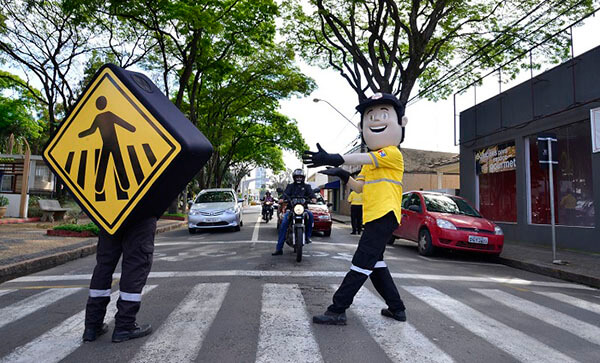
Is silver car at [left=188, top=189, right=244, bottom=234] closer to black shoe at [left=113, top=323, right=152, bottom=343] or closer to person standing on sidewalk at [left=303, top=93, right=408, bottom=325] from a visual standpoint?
person standing on sidewalk at [left=303, top=93, right=408, bottom=325]

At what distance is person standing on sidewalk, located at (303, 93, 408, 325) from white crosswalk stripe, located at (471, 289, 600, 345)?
156cm

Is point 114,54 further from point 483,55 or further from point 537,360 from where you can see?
point 537,360

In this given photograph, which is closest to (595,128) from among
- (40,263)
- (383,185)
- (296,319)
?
(383,185)

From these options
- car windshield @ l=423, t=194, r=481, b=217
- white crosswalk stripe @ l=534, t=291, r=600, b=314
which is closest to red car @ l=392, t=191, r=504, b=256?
car windshield @ l=423, t=194, r=481, b=217

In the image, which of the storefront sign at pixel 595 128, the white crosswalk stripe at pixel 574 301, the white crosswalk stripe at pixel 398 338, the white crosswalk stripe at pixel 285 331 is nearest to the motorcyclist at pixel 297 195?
the white crosswalk stripe at pixel 285 331

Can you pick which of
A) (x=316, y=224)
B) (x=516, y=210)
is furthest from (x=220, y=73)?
(x=516, y=210)

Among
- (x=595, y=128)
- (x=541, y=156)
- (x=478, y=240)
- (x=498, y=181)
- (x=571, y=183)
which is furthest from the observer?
(x=498, y=181)

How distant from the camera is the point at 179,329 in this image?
3.25 m

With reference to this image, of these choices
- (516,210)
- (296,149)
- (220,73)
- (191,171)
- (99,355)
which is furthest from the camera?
(296,149)

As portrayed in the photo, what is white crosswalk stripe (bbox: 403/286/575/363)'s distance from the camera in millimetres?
2904

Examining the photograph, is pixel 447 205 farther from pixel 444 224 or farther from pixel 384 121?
pixel 384 121

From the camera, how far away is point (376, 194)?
357 cm

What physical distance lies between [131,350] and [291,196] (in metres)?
5.17

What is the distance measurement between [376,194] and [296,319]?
1.35 metres
